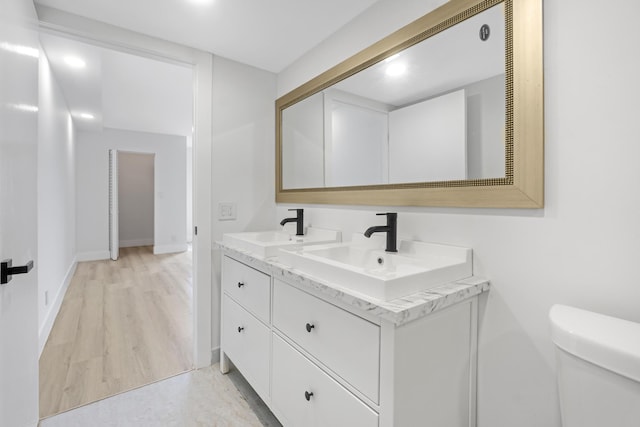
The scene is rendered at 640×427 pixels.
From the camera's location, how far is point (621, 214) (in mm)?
816

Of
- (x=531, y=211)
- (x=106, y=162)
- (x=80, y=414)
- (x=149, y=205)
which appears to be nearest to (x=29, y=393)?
(x=80, y=414)

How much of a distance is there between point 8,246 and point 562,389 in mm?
1696

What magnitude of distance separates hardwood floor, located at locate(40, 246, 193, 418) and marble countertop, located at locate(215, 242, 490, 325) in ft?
4.76

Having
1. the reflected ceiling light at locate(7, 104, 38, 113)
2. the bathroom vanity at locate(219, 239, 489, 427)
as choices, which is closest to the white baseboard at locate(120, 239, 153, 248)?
the reflected ceiling light at locate(7, 104, 38, 113)

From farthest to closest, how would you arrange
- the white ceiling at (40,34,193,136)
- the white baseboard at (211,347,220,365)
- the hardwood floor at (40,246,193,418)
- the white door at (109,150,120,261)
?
1. the white door at (109,150,120,261)
2. the white ceiling at (40,34,193,136)
3. the white baseboard at (211,347,220,365)
4. the hardwood floor at (40,246,193,418)

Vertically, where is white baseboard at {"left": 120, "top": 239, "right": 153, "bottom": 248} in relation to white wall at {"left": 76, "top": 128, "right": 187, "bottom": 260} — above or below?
below

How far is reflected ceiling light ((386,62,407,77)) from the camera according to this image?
55.5 inches

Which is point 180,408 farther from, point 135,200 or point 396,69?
point 135,200

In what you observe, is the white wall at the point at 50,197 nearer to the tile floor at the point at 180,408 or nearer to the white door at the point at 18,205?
the tile floor at the point at 180,408

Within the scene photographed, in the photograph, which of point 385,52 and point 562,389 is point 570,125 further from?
point 385,52

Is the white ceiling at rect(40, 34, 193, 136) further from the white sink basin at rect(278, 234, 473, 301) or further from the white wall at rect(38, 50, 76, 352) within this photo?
the white sink basin at rect(278, 234, 473, 301)

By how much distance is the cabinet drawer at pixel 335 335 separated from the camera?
35.7 inches

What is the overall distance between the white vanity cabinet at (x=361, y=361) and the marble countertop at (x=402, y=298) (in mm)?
11

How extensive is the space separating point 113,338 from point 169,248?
3.75 m
